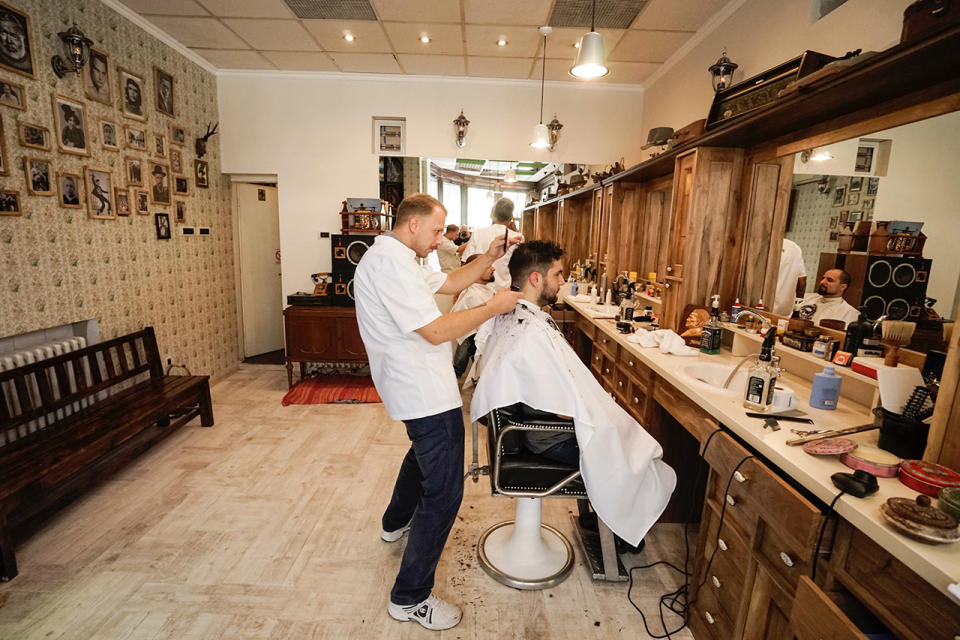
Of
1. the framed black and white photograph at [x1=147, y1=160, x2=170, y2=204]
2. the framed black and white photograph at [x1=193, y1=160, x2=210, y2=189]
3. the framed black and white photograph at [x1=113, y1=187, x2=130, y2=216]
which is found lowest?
the framed black and white photograph at [x1=113, y1=187, x2=130, y2=216]

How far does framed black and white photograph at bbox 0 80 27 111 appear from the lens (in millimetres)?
2383

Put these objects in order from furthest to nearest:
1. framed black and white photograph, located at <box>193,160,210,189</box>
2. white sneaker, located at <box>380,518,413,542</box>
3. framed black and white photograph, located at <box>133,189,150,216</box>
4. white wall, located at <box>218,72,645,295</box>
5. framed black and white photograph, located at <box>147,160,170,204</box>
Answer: white wall, located at <box>218,72,645,295</box> → framed black and white photograph, located at <box>193,160,210,189</box> → framed black and white photograph, located at <box>147,160,170,204</box> → framed black and white photograph, located at <box>133,189,150,216</box> → white sneaker, located at <box>380,518,413,542</box>

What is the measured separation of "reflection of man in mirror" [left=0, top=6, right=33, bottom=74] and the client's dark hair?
296 cm

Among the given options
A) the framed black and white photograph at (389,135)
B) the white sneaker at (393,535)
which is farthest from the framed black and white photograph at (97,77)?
the white sneaker at (393,535)

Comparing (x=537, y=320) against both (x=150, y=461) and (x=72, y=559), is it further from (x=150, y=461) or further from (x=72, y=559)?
(x=150, y=461)

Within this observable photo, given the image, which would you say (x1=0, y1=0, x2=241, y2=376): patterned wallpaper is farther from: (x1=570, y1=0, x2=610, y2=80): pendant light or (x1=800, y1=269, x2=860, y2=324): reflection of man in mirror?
(x1=800, y1=269, x2=860, y2=324): reflection of man in mirror

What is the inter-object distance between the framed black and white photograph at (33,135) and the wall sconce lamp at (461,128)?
316cm

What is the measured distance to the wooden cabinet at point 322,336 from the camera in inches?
167

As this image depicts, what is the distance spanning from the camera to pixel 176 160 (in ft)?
12.7

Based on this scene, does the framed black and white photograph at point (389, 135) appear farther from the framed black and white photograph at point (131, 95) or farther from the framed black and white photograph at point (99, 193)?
the framed black and white photograph at point (99, 193)

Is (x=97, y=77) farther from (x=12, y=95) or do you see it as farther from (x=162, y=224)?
(x=162, y=224)

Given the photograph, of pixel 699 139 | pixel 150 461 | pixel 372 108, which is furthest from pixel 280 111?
pixel 699 139

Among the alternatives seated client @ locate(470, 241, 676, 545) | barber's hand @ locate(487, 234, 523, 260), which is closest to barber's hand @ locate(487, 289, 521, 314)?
seated client @ locate(470, 241, 676, 545)

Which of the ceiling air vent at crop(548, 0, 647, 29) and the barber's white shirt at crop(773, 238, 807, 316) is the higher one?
the ceiling air vent at crop(548, 0, 647, 29)
